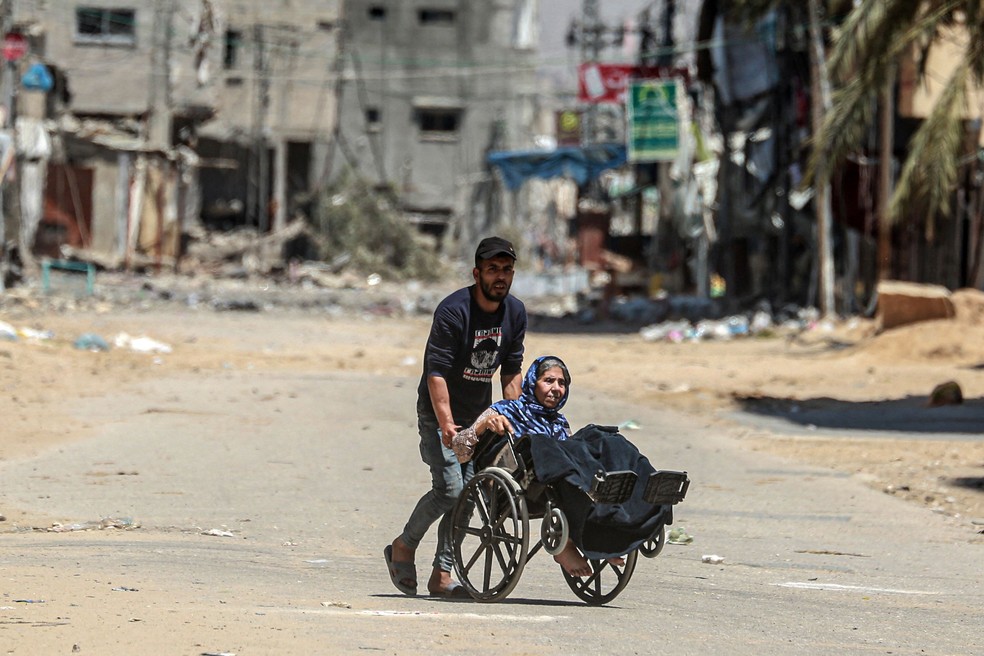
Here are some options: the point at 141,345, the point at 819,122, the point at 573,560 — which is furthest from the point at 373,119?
the point at 573,560

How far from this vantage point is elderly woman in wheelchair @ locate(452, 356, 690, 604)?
6.56 meters

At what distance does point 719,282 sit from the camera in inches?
1737

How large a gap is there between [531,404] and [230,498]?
14.3 feet

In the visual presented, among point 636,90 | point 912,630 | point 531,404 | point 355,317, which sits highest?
point 636,90

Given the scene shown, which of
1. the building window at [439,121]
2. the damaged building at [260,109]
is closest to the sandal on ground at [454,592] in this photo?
the damaged building at [260,109]

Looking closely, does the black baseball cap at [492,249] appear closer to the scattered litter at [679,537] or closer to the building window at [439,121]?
the scattered litter at [679,537]

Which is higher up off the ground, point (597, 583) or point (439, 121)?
point (439, 121)

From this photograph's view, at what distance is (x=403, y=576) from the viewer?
7.36m

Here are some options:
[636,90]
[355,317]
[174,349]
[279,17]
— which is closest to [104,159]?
[279,17]

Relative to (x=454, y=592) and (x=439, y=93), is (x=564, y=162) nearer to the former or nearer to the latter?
(x=439, y=93)

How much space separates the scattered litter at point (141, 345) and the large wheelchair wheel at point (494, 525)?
16334 millimetres

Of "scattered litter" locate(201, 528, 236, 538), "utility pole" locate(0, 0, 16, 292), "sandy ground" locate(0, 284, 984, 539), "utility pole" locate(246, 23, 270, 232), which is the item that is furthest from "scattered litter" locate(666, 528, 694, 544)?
"utility pole" locate(246, 23, 270, 232)

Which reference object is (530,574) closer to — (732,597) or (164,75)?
(732,597)

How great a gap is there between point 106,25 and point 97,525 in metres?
41.8
